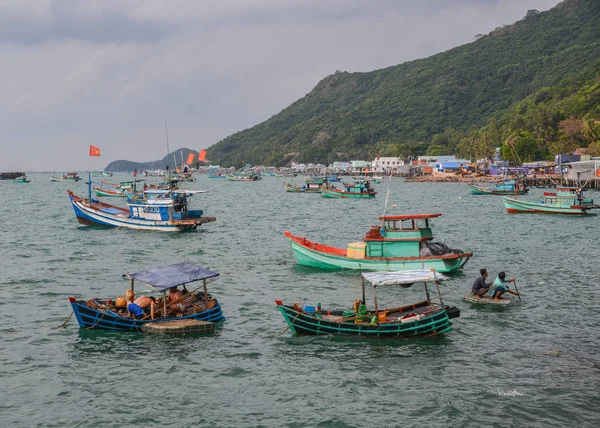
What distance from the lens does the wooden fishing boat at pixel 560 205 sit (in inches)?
2682

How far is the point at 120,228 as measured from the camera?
5859cm

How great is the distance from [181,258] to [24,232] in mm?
26997

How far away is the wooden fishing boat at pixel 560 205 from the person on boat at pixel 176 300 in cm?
5717

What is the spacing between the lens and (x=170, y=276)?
81.6 feet

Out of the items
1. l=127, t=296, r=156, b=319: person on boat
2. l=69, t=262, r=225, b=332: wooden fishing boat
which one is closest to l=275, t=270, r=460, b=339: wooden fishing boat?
l=69, t=262, r=225, b=332: wooden fishing boat

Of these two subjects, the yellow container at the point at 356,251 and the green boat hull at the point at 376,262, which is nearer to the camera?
the green boat hull at the point at 376,262

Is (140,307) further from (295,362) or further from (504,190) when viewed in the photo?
(504,190)

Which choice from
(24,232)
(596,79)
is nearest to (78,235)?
(24,232)

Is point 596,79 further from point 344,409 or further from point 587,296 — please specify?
point 344,409

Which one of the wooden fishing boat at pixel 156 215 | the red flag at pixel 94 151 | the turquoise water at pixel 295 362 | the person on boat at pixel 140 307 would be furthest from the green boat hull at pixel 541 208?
the person on boat at pixel 140 307

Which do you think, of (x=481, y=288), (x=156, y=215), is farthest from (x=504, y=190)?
(x=481, y=288)

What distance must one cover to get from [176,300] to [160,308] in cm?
76

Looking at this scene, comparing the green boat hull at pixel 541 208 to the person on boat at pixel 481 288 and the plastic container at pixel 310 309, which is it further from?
the plastic container at pixel 310 309

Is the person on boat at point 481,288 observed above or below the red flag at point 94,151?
below
